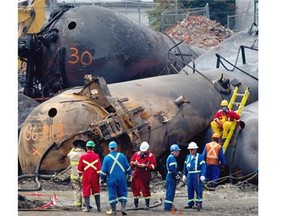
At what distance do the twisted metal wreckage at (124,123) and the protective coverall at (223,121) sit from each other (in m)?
0.27

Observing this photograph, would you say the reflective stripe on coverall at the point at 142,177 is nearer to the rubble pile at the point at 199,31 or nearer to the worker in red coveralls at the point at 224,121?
the worker in red coveralls at the point at 224,121

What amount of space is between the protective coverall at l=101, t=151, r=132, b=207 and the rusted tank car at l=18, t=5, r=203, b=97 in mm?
7034

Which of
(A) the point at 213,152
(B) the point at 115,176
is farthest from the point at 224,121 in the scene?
(B) the point at 115,176

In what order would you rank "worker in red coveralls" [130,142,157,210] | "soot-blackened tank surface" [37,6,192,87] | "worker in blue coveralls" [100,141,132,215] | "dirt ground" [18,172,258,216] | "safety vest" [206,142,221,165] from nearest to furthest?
"worker in blue coveralls" [100,141,132,215] → "dirt ground" [18,172,258,216] → "worker in red coveralls" [130,142,157,210] → "safety vest" [206,142,221,165] → "soot-blackened tank surface" [37,6,192,87]

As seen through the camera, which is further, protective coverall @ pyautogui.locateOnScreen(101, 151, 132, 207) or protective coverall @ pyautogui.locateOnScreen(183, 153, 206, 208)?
protective coverall @ pyautogui.locateOnScreen(183, 153, 206, 208)

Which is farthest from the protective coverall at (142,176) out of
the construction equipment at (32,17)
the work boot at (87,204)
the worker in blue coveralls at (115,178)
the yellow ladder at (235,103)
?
the construction equipment at (32,17)

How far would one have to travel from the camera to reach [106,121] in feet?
43.4

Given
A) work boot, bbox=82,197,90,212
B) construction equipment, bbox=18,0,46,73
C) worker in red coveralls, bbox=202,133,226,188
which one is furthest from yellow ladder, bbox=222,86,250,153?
construction equipment, bbox=18,0,46,73

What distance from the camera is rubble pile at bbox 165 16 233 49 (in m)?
31.0

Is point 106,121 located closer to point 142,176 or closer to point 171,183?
point 142,176

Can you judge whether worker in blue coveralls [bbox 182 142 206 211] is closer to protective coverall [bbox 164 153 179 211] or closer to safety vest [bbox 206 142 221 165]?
protective coverall [bbox 164 153 179 211]

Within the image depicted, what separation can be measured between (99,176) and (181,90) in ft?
15.8
